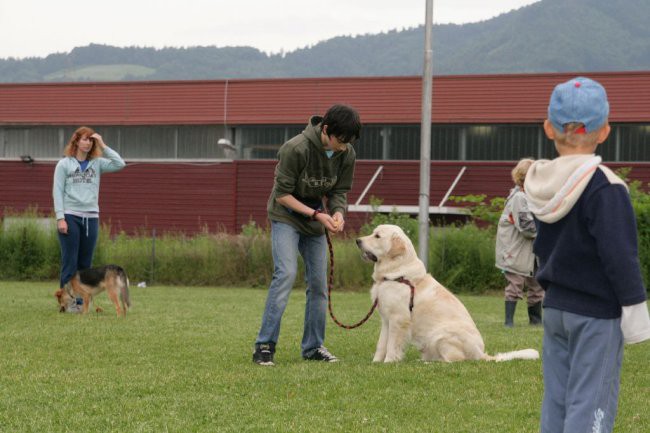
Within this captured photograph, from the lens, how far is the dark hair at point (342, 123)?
7191 mm

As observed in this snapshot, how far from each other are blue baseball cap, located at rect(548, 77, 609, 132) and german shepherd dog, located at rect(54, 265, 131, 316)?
28.8ft

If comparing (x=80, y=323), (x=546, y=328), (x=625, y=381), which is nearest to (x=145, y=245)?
(x=80, y=323)

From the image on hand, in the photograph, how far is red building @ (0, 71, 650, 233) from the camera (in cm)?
3030

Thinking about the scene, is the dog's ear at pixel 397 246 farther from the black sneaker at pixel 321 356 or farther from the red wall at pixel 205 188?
the red wall at pixel 205 188

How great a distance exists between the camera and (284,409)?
226 inches

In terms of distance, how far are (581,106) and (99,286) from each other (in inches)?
356

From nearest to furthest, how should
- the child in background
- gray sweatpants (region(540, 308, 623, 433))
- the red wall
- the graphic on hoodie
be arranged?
gray sweatpants (region(540, 308, 623, 433)) → the child in background → the graphic on hoodie → the red wall

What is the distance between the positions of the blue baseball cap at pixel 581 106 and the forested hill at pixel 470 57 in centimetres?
16149

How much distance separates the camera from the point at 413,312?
25.2 ft

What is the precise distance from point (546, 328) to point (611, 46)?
18853 centimetres

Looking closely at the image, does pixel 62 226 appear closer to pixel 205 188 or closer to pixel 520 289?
pixel 520 289

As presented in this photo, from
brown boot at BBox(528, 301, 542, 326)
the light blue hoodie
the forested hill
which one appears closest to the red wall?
brown boot at BBox(528, 301, 542, 326)

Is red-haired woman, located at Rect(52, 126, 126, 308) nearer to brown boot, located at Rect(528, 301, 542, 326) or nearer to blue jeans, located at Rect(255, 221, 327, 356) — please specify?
blue jeans, located at Rect(255, 221, 327, 356)

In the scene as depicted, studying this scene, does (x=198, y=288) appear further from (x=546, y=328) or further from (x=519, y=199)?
(x=546, y=328)
